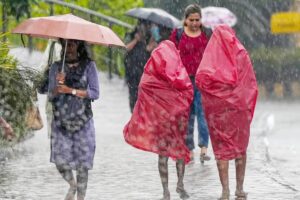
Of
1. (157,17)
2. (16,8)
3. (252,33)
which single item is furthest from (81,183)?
(252,33)

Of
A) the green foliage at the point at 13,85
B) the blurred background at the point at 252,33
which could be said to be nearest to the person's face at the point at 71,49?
the green foliage at the point at 13,85

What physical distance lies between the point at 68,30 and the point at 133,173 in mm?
3498

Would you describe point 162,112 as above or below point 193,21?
below

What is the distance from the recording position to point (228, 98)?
10352 millimetres

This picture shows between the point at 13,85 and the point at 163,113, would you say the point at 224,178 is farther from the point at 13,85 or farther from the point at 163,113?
the point at 13,85

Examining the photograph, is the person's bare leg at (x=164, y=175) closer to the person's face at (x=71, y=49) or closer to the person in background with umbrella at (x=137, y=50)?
the person's face at (x=71, y=49)

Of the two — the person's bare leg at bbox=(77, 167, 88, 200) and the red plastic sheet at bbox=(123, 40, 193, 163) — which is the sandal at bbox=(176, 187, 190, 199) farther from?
the person's bare leg at bbox=(77, 167, 88, 200)

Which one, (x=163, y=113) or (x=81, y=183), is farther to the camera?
(x=163, y=113)

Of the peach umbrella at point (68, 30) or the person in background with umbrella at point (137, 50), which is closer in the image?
the peach umbrella at point (68, 30)

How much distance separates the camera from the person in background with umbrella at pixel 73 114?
9.54 m

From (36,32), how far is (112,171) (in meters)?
3.57

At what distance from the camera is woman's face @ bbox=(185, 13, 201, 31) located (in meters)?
12.3

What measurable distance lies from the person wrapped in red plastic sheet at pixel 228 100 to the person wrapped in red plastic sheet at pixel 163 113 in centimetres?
23

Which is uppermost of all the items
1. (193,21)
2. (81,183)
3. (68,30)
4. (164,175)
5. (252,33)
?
(68,30)
